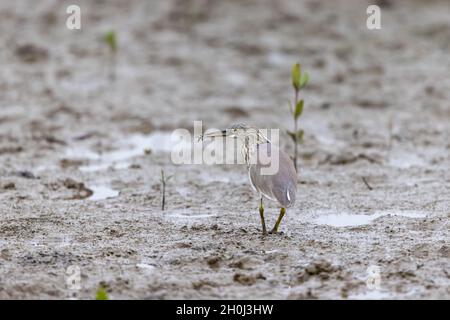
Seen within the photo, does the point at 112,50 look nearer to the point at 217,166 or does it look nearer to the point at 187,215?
the point at 217,166

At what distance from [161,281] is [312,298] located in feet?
1.98

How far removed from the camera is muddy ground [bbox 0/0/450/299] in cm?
329

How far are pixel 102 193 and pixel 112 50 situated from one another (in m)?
2.39

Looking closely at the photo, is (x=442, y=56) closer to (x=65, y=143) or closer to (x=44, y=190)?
(x=65, y=143)

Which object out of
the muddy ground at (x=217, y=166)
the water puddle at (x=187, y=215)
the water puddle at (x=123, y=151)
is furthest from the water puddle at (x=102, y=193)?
the water puddle at (x=187, y=215)

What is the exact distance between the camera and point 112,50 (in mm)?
6664

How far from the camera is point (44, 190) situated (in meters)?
4.56

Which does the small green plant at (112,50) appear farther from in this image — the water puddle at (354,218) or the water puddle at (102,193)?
the water puddle at (354,218)

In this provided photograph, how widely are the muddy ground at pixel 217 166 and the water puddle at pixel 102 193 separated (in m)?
0.02

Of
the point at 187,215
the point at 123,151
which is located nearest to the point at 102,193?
the point at 187,215

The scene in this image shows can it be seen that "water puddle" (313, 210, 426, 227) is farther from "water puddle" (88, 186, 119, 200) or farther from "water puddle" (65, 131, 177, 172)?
"water puddle" (65, 131, 177, 172)

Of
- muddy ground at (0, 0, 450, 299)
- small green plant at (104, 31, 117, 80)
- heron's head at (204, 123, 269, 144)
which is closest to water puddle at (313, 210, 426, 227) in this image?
muddy ground at (0, 0, 450, 299)
